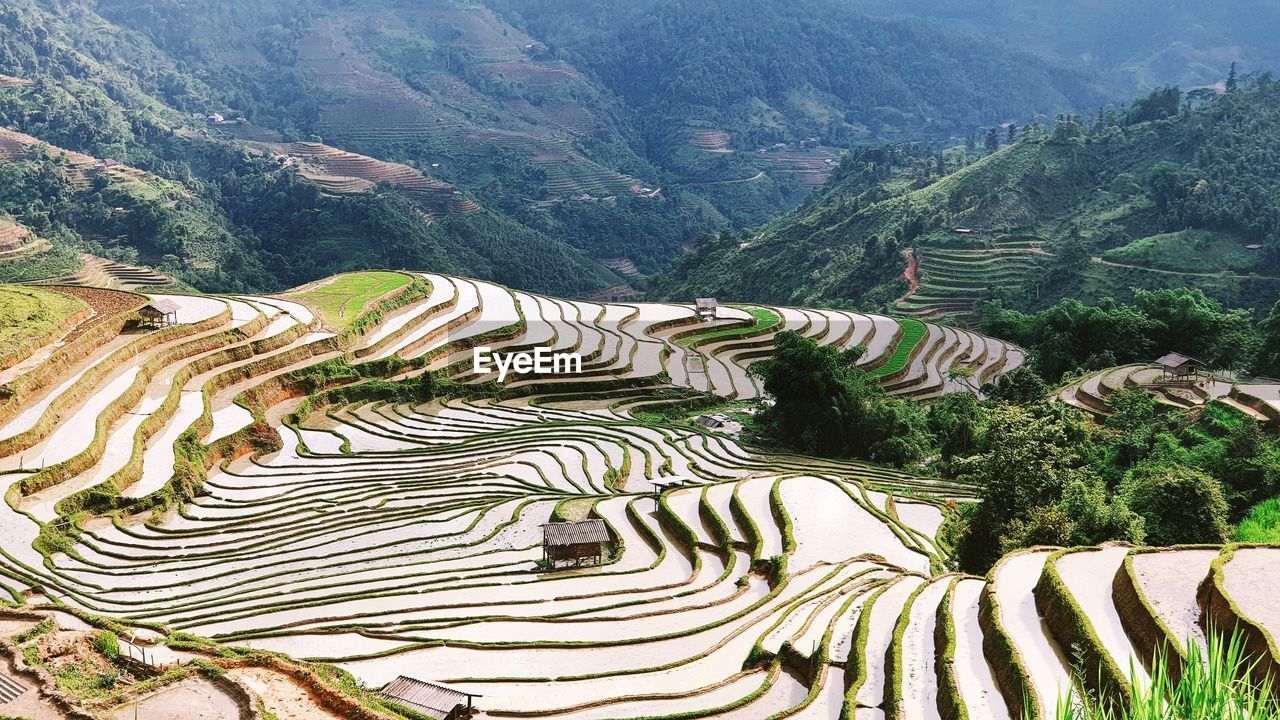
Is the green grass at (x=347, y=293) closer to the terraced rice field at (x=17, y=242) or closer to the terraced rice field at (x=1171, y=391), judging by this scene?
the terraced rice field at (x=17, y=242)

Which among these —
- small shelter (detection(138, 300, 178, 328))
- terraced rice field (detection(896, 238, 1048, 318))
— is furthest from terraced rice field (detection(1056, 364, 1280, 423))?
small shelter (detection(138, 300, 178, 328))

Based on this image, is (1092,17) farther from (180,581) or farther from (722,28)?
(180,581)

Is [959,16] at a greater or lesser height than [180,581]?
greater

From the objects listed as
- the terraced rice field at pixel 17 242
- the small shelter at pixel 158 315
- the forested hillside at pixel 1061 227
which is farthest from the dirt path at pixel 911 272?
the terraced rice field at pixel 17 242

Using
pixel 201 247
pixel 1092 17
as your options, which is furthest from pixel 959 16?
pixel 201 247

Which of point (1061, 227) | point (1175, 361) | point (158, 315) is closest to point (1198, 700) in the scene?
point (1175, 361)

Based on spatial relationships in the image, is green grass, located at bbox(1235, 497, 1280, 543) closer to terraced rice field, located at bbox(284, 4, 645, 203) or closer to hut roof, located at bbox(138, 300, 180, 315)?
hut roof, located at bbox(138, 300, 180, 315)
